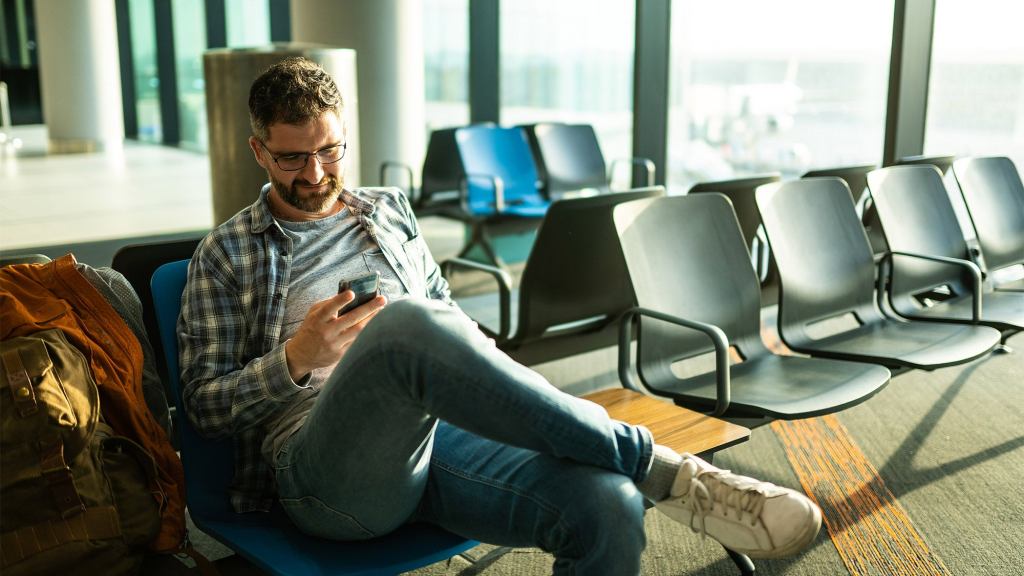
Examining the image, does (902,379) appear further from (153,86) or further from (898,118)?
(153,86)

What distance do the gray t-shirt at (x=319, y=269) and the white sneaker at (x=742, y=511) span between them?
70 cm

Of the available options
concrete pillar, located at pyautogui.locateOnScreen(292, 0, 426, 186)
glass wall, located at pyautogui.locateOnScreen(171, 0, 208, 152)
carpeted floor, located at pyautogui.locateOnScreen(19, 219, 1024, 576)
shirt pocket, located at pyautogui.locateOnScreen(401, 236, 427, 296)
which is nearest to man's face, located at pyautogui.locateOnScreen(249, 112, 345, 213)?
shirt pocket, located at pyautogui.locateOnScreen(401, 236, 427, 296)

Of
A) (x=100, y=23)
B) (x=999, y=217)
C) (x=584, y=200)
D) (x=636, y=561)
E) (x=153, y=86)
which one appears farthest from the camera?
(x=153, y=86)

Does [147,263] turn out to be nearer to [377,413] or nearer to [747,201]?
[377,413]

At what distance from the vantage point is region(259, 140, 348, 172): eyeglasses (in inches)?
75.3

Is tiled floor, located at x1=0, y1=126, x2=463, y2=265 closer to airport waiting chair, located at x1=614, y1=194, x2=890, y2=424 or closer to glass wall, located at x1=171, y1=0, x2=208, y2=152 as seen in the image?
glass wall, located at x1=171, y1=0, x2=208, y2=152

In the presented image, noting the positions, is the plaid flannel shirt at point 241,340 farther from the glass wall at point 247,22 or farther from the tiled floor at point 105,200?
the glass wall at point 247,22

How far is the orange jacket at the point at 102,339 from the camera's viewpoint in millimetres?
1652

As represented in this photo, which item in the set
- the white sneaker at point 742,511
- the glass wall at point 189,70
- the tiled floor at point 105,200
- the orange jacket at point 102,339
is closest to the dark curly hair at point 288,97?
the orange jacket at point 102,339

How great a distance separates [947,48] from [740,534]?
408cm

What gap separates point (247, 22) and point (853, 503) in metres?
11.4

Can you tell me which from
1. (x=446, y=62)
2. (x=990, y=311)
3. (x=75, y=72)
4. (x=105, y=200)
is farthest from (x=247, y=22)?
(x=990, y=311)

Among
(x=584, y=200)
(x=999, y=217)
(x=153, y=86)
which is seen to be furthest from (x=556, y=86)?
(x=153, y=86)

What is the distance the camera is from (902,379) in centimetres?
388
